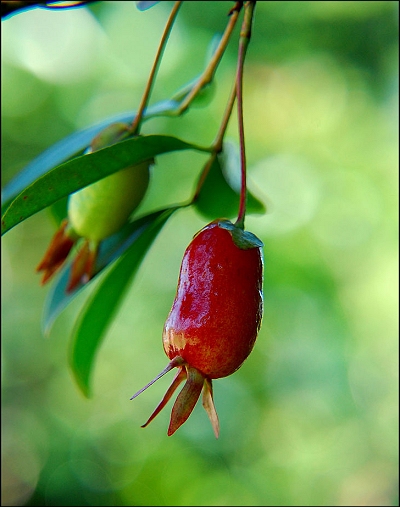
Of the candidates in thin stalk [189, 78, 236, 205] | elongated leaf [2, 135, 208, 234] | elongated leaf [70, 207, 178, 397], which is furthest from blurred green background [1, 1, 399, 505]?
elongated leaf [2, 135, 208, 234]

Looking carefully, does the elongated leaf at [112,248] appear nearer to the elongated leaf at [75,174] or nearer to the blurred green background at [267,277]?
the elongated leaf at [75,174]

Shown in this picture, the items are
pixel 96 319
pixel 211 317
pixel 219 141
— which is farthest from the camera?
pixel 96 319

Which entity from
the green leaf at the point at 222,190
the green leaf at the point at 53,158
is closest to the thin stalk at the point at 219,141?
the green leaf at the point at 222,190

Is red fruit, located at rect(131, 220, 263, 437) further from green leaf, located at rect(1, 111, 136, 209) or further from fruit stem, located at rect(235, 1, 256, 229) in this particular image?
green leaf, located at rect(1, 111, 136, 209)

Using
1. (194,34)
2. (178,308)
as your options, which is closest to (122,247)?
(178,308)

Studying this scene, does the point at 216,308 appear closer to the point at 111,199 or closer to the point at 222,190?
the point at 111,199

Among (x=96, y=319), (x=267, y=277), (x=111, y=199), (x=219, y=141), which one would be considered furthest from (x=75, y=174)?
(x=267, y=277)
